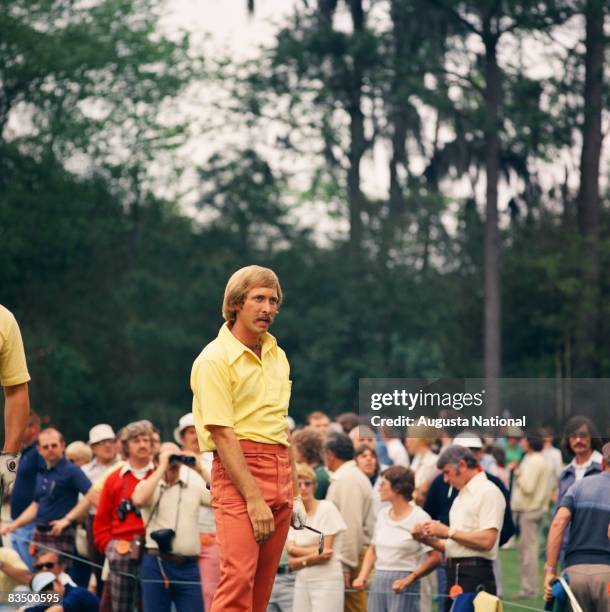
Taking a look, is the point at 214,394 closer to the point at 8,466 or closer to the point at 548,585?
the point at 8,466

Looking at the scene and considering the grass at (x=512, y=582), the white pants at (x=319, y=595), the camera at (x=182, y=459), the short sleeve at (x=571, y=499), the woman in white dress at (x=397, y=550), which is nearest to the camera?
the short sleeve at (x=571, y=499)

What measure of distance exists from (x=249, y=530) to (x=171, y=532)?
4.50 meters

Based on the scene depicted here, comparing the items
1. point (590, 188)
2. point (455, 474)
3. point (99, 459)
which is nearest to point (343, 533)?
point (455, 474)

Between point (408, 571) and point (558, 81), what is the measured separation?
29726mm

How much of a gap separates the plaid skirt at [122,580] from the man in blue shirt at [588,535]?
3057 millimetres

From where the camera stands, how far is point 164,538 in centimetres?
1079

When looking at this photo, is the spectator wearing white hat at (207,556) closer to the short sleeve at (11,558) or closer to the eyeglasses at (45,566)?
the eyeglasses at (45,566)

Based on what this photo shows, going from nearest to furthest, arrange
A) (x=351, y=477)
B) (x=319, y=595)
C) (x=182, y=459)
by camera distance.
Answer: (x=319, y=595), (x=182, y=459), (x=351, y=477)

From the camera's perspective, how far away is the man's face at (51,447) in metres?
13.1

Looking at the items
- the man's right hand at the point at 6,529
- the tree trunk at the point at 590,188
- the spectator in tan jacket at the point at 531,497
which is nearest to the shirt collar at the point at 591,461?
the man's right hand at the point at 6,529

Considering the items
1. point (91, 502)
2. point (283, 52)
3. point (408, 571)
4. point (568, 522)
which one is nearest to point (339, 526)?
point (408, 571)

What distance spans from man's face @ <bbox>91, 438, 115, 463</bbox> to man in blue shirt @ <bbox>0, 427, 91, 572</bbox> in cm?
104

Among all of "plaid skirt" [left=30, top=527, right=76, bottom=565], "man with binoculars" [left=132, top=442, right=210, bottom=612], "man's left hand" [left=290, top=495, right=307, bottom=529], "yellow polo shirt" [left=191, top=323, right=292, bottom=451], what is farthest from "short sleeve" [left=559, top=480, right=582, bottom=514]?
"plaid skirt" [left=30, top=527, right=76, bottom=565]

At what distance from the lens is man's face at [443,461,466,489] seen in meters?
10.6
